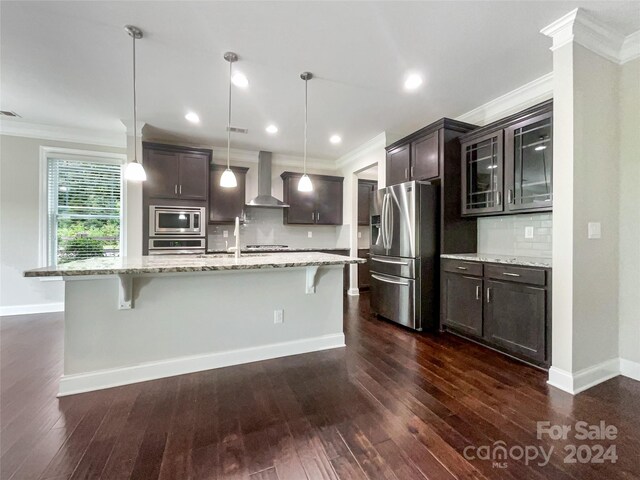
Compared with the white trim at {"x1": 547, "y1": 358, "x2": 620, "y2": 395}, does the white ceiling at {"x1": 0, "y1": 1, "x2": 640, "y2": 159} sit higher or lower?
higher

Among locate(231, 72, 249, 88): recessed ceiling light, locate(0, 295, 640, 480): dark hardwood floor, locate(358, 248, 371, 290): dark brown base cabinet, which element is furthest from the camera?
locate(358, 248, 371, 290): dark brown base cabinet

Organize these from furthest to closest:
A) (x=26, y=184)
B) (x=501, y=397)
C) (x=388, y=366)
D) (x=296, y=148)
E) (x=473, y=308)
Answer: (x=296, y=148), (x=26, y=184), (x=473, y=308), (x=388, y=366), (x=501, y=397)

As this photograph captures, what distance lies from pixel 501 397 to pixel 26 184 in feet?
20.1

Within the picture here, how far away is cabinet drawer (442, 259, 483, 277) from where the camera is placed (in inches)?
110

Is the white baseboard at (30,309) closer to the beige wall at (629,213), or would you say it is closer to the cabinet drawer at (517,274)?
the cabinet drawer at (517,274)

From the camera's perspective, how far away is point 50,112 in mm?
3562

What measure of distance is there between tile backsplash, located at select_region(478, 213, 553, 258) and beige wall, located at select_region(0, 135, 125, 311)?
242 inches

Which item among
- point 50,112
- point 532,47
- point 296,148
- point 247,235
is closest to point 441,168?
point 532,47

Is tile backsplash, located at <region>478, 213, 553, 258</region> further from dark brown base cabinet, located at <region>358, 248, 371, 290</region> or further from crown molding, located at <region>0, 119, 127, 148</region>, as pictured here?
crown molding, located at <region>0, 119, 127, 148</region>

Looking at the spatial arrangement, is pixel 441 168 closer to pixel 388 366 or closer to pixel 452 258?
pixel 452 258

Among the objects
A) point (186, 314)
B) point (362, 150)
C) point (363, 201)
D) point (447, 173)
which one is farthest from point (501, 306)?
point (363, 201)

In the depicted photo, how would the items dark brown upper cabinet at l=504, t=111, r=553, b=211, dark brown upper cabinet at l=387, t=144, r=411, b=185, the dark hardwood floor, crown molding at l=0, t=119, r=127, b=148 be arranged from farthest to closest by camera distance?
crown molding at l=0, t=119, r=127, b=148 → dark brown upper cabinet at l=387, t=144, r=411, b=185 → dark brown upper cabinet at l=504, t=111, r=553, b=211 → the dark hardwood floor

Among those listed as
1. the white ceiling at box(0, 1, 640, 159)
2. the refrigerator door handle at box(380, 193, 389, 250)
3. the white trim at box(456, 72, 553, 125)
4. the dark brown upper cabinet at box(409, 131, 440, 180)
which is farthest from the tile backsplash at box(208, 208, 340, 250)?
the white trim at box(456, 72, 553, 125)

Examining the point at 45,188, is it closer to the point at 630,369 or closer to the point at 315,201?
the point at 315,201
